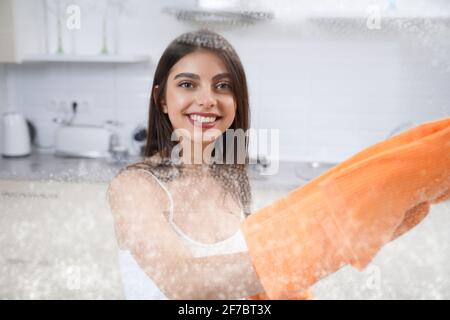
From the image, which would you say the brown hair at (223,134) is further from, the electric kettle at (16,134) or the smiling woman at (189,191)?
the electric kettle at (16,134)

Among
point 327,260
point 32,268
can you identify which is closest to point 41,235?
point 32,268

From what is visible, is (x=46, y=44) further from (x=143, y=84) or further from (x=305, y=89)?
(x=305, y=89)

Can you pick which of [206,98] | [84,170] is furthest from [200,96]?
[84,170]

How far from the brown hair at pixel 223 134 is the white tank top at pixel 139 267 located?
3 cm

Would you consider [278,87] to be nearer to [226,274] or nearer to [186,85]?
[186,85]

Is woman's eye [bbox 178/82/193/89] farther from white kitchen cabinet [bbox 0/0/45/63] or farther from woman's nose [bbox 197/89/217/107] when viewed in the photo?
white kitchen cabinet [bbox 0/0/45/63]

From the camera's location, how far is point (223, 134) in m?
0.60

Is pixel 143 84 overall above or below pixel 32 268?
above

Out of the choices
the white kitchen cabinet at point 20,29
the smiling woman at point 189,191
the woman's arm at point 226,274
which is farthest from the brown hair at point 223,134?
the white kitchen cabinet at point 20,29

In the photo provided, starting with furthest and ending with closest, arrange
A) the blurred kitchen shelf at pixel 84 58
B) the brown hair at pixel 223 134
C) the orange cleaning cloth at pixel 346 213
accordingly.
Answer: the blurred kitchen shelf at pixel 84 58 → the brown hair at pixel 223 134 → the orange cleaning cloth at pixel 346 213

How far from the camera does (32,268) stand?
0.74 metres

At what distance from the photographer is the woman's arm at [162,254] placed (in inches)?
20.6

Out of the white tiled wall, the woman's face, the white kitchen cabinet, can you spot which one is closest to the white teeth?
the woman's face
